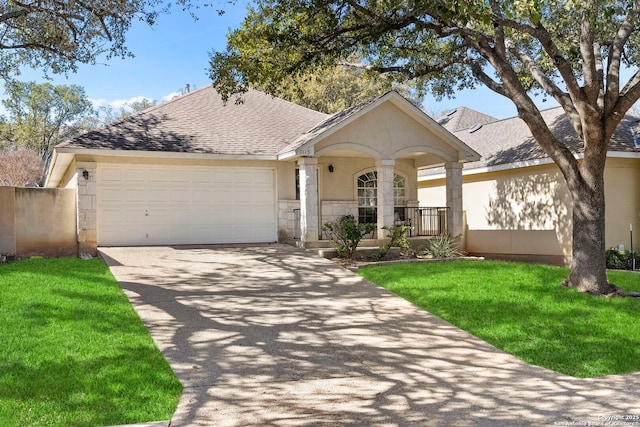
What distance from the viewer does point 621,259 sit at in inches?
591

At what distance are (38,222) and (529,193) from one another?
47.1 ft

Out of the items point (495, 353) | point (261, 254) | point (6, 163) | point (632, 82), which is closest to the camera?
point (495, 353)

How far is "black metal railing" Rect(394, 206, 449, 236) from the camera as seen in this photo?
1738 centimetres

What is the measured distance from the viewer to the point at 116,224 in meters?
15.4

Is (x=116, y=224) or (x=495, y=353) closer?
(x=495, y=353)

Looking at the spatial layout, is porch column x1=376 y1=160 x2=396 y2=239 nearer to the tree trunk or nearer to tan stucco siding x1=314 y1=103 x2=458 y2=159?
tan stucco siding x1=314 y1=103 x2=458 y2=159

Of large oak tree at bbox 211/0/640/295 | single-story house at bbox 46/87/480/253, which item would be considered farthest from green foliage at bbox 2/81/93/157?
large oak tree at bbox 211/0/640/295

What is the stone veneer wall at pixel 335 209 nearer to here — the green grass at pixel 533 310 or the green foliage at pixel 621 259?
the green grass at pixel 533 310

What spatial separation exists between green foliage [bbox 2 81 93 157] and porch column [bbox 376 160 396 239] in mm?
36690

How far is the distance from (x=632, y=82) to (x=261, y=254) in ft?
30.2

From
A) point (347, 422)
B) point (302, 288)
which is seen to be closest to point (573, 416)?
point (347, 422)

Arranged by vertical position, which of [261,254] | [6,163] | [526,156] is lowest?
[261,254]

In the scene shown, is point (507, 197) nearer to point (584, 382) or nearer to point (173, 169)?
point (173, 169)

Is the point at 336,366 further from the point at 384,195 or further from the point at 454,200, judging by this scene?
the point at 454,200
